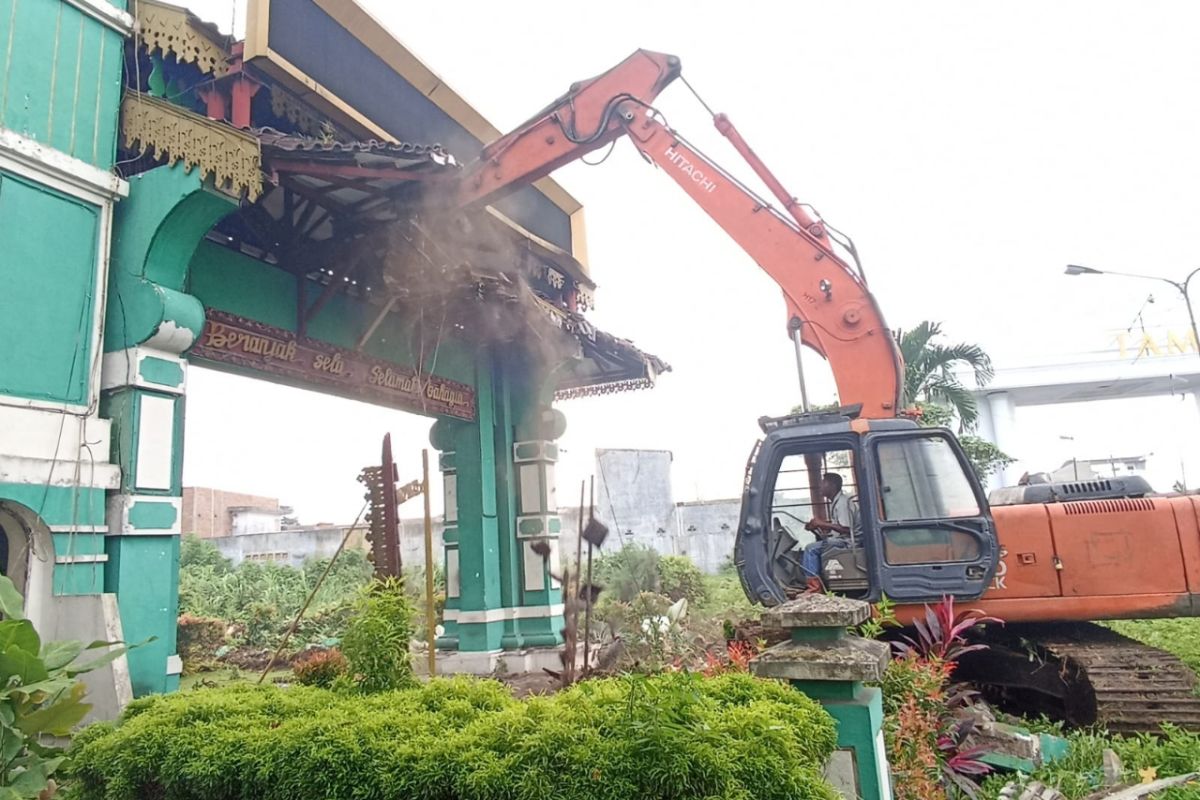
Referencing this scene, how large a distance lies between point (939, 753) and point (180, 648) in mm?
9931

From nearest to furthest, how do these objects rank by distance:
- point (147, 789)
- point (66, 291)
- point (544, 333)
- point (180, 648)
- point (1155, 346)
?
point (147, 789) → point (66, 291) → point (544, 333) → point (180, 648) → point (1155, 346)

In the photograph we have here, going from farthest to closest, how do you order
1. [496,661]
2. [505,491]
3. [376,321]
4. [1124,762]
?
[505,491] < [496,661] < [376,321] < [1124,762]

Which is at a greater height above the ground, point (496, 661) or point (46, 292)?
point (46, 292)

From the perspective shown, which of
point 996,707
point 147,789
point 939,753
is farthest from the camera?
point 996,707

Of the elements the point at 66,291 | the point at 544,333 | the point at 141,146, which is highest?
the point at 141,146

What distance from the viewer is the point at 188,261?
5.27 meters

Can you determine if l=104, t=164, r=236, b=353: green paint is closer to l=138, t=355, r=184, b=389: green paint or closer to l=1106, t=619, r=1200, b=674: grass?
l=138, t=355, r=184, b=389: green paint

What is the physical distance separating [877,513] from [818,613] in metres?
2.41

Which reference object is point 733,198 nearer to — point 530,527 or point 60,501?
point 530,527

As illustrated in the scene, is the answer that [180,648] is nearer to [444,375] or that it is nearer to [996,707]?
[444,375]

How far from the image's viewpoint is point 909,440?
213 inches

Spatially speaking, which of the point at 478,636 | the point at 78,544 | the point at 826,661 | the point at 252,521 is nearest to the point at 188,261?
the point at 78,544

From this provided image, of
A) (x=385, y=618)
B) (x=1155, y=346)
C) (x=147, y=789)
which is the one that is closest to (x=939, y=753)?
(x=385, y=618)

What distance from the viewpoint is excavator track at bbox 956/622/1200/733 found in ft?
16.0
